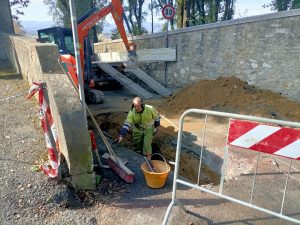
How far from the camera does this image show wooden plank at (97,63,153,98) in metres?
12.5

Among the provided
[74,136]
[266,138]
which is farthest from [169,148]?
[266,138]

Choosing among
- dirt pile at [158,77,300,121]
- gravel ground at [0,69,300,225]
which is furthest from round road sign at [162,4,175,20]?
gravel ground at [0,69,300,225]

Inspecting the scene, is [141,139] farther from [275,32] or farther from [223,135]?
[275,32]

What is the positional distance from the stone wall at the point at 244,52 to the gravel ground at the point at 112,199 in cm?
500

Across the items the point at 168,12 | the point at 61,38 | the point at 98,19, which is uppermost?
the point at 168,12

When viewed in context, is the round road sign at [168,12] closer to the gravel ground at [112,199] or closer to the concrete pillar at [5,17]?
the gravel ground at [112,199]

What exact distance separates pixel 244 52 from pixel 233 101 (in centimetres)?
238

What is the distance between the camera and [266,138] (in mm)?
3260

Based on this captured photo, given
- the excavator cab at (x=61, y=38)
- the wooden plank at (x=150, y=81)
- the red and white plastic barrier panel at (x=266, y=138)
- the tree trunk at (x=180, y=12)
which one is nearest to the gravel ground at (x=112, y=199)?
the red and white plastic barrier panel at (x=266, y=138)

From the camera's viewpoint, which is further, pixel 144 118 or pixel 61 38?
pixel 61 38

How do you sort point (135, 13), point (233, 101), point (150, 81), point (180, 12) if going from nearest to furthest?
1. point (233, 101)
2. point (150, 81)
3. point (180, 12)
4. point (135, 13)

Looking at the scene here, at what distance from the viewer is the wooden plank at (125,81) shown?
41.0 feet

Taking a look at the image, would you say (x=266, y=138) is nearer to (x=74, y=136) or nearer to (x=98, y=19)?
(x=74, y=136)

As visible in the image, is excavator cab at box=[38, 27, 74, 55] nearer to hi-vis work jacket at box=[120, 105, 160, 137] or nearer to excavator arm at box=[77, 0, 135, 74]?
excavator arm at box=[77, 0, 135, 74]
